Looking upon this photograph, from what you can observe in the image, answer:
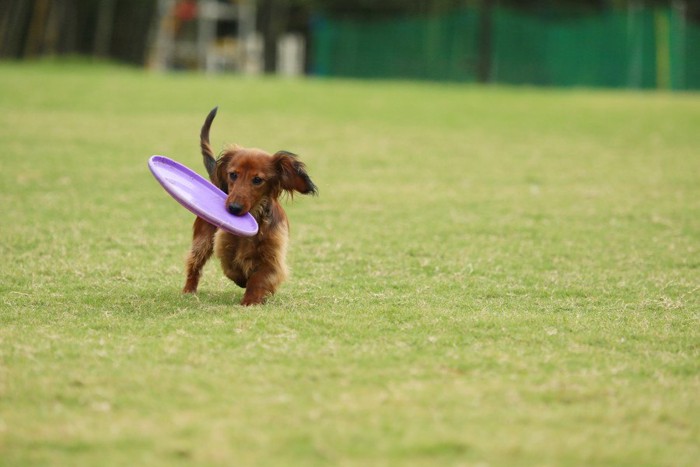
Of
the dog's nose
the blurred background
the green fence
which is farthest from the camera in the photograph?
the blurred background

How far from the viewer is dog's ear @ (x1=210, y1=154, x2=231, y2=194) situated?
229 inches

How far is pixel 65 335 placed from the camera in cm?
485

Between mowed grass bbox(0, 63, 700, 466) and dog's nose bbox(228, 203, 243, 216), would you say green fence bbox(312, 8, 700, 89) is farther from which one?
dog's nose bbox(228, 203, 243, 216)

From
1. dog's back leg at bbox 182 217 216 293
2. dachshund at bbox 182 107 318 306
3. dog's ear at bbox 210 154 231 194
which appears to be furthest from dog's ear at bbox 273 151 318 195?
dog's back leg at bbox 182 217 216 293

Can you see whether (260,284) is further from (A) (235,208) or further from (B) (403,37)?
(B) (403,37)

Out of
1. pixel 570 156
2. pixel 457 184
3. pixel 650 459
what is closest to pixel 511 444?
pixel 650 459

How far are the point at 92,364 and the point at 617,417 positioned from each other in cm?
217

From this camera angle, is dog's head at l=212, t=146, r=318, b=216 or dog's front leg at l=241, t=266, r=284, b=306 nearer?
dog's head at l=212, t=146, r=318, b=216

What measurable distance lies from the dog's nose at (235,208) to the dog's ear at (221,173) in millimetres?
411

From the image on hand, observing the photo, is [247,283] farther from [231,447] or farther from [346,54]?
[346,54]

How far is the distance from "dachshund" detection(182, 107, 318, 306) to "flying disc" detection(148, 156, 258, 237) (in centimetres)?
8

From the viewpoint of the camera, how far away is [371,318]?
17.6 feet

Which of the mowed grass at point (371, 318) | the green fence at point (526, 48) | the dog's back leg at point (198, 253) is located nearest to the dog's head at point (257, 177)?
→ the dog's back leg at point (198, 253)

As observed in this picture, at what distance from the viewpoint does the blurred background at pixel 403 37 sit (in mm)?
27156
